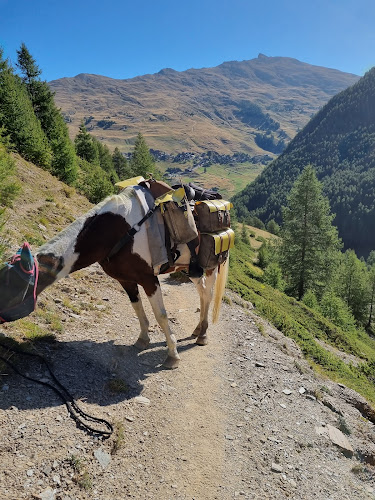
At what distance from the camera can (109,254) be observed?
17.5ft

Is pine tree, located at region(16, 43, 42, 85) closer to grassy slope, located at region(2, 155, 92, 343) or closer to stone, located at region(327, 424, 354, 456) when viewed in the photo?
grassy slope, located at region(2, 155, 92, 343)

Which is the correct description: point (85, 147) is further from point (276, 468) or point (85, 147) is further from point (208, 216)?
point (276, 468)

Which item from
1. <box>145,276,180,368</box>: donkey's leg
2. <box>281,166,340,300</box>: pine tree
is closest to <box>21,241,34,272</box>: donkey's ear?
<box>145,276,180,368</box>: donkey's leg

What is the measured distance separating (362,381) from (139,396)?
9.62 meters

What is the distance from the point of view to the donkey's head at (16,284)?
3.79 metres

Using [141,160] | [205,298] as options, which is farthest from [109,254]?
[141,160]

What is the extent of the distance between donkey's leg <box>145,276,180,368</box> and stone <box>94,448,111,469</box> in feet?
8.14

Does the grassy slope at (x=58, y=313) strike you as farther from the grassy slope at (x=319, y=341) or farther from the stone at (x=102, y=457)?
the stone at (x=102, y=457)

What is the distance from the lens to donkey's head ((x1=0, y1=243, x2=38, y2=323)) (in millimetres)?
3785

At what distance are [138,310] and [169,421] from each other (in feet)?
7.97

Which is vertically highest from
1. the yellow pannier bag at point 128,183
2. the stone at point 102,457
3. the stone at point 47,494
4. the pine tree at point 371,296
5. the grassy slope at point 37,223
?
the yellow pannier bag at point 128,183

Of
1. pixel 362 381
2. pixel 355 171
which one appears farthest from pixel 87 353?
pixel 355 171

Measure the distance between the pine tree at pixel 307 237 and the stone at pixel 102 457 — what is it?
29.1 metres

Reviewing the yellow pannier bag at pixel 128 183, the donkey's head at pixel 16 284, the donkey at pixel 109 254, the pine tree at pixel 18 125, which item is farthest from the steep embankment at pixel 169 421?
the pine tree at pixel 18 125
